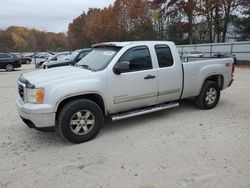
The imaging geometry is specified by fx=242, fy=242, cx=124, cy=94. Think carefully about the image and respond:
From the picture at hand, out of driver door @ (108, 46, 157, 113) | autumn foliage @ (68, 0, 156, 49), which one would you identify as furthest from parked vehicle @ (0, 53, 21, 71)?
autumn foliage @ (68, 0, 156, 49)

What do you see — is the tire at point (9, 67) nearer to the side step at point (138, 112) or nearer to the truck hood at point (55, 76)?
the truck hood at point (55, 76)

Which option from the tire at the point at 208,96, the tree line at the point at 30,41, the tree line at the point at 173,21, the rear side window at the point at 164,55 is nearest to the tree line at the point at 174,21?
the tree line at the point at 173,21

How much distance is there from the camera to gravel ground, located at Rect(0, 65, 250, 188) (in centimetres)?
331

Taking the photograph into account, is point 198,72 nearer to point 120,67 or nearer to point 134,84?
point 134,84

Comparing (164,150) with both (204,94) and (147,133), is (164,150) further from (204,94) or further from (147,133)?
(204,94)

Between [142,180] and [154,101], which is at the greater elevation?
[154,101]

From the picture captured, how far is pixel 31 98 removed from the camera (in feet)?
13.9

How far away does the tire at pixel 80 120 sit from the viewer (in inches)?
170

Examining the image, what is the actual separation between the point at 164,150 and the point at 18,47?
104 meters

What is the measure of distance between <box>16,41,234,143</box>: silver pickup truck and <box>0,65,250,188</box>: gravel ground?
1.32 ft

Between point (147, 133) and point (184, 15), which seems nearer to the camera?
point (147, 133)

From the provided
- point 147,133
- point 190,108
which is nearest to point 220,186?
point 147,133

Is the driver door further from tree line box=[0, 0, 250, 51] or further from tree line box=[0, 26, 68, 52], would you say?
tree line box=[0, 26, 68, 52]

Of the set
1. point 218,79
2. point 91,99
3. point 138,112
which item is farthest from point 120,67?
point 218,79
